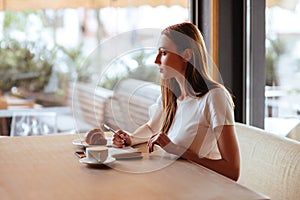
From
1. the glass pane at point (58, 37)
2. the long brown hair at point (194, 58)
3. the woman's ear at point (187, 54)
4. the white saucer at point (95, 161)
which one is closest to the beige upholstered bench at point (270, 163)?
the long brown hair at point (194, 58)

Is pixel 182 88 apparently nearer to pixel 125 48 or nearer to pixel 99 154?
pixel 99 154

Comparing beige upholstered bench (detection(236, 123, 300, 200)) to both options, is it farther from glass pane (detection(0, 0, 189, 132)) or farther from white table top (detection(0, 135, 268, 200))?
glass pane (detection(0, 0, 189, 132))

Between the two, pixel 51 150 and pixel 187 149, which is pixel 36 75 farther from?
pixel 187 149

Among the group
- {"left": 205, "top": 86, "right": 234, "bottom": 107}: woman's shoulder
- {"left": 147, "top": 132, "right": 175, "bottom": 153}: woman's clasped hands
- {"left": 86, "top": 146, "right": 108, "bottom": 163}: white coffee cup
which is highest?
{"left": 205, "top": 86, "right": 234, "bottom": 107}: woman's shoulder

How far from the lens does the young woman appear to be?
1.91m

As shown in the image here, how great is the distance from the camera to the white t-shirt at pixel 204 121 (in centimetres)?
193

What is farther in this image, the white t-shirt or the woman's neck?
the woman's neck

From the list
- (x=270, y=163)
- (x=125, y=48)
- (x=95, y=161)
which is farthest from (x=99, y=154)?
(x=125, y=48)

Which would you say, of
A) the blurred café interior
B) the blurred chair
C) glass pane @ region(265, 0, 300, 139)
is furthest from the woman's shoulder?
the blurred chair

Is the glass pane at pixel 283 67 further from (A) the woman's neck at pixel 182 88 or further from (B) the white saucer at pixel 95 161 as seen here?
(B) the white saucer at pixel 95 161

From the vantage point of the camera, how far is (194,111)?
2.03 metres

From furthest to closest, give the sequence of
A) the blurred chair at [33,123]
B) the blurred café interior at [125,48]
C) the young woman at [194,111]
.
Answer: the blurred chair at [33,123] < the blurred café interior at [125,48] < the young woman at [194,111]

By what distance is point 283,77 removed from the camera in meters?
3.01

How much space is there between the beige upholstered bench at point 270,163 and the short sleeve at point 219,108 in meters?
Answer: 0.24
